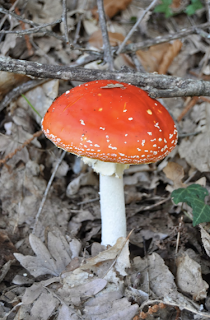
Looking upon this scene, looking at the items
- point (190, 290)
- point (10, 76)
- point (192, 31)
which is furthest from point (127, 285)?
point (192, 31)

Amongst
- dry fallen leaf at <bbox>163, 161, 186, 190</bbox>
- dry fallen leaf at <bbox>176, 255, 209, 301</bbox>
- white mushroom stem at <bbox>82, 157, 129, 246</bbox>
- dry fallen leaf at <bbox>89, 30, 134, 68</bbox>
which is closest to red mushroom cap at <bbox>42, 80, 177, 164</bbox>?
white mushroom stem at <bbox>82, 157, 129, 246</bbox>

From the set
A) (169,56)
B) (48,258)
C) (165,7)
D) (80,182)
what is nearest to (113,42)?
(169,56)

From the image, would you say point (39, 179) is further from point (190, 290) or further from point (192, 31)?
point (192, 31)

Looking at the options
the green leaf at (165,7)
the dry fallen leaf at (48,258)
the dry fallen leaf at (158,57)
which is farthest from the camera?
the green leaf at (165,7)

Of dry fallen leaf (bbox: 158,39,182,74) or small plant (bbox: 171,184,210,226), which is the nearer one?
small plant (bbox: 171,184,210,226)

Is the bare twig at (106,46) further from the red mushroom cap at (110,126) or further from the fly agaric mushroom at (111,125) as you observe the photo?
the red mushroom cap at (110,126)

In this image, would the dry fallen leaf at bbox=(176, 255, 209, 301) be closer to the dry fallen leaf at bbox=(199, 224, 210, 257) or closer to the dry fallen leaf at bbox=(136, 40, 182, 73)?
the dry fallen leaf at bbox=(199, 224, 210, 257)

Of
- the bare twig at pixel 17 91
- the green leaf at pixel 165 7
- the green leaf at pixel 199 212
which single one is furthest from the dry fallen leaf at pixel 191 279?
the green leaf at pixel 165 7
